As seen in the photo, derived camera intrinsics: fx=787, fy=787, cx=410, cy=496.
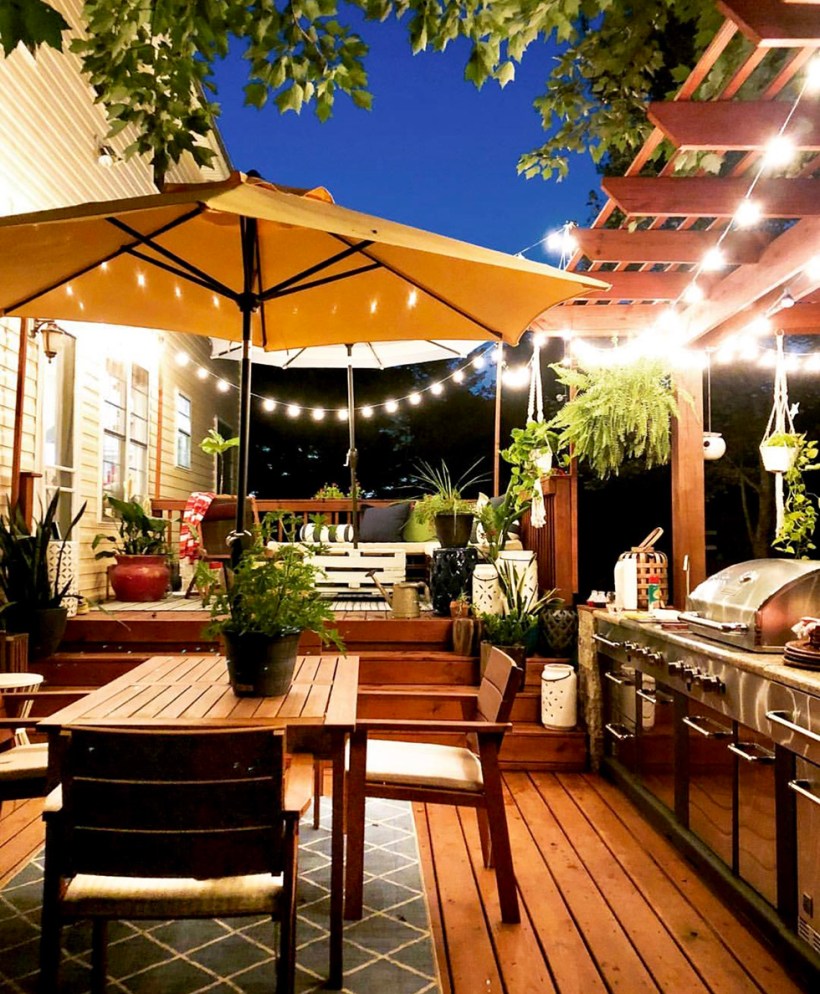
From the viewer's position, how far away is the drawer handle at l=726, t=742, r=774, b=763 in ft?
8.13

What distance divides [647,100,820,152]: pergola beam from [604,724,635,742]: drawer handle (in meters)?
2.73

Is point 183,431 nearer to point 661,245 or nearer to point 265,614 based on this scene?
point 661,245

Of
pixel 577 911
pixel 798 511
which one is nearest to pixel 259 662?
pixel 577 911

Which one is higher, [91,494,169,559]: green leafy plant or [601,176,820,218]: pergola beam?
[601,176,820,218]: pergola beam

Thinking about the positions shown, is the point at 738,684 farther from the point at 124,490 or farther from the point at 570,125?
the point at 124,490

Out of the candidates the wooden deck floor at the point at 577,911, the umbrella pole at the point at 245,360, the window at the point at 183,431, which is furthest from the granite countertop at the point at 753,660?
the window at the point at 183,431

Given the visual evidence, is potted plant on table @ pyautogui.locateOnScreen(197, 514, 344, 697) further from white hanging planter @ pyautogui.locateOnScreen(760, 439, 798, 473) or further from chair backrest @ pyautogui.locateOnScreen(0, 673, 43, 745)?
white hanging planter @ pyautogui.locateOnScreen(760, 439, 798, 473)

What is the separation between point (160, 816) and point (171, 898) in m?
0.25

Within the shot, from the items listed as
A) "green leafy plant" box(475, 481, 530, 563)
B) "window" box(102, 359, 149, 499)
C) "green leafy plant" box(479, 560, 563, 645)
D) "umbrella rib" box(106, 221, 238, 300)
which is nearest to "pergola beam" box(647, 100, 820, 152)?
"umbrella rib" box(106, 221, 238, 300)

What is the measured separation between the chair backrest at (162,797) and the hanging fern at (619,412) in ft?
10.8

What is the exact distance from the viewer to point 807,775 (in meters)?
2.25

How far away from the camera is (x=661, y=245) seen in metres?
4.11

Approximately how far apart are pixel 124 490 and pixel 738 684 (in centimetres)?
622

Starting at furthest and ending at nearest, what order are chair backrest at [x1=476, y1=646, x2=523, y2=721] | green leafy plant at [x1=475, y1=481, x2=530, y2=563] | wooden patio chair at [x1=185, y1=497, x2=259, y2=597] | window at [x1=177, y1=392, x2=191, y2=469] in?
window at [x1=177, y1=392, x2=191, y2=469]
wooden patio chair at [x1=185, y1=497, x2=259, y2=597]
green leafy plant at [x1=475, y1=481, x2=530, y2=563]
chair backrest at [x1=476, y1=646, x2=523, y2=721]
